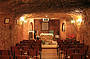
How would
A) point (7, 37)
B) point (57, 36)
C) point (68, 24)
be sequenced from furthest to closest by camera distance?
point (57, 36)
point (68, 24)
point (7, 37)

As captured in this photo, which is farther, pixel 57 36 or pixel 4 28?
pixel 57 36

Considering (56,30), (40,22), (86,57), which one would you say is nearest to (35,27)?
(40,22)

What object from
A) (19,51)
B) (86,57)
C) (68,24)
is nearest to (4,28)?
(19,51)

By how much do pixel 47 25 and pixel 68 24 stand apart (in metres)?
4.96

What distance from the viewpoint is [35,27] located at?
19766 millimetres

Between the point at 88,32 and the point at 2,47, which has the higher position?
the point at 88,32

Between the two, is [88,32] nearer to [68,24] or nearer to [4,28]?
[4,28]

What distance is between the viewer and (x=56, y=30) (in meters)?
19.5

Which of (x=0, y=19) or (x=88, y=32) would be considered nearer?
(x=0, y=19)

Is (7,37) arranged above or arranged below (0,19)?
below

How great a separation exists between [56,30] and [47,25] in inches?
54.5

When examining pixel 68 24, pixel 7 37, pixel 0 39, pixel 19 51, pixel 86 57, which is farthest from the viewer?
pixel 68 24

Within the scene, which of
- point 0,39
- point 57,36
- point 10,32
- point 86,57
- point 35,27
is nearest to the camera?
point 86,57

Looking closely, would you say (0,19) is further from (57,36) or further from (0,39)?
(57,36)
